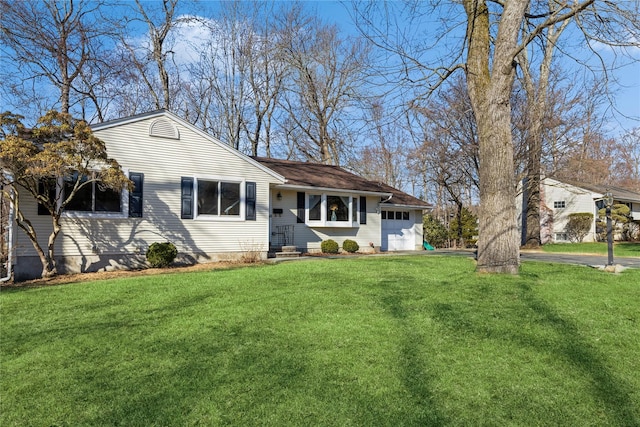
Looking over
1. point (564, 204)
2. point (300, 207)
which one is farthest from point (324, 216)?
point (564, 204)

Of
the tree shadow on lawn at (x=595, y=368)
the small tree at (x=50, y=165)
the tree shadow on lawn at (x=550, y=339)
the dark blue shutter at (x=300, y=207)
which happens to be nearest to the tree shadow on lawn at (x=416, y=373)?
the tree shadow on lawn at (x=550, y=339)

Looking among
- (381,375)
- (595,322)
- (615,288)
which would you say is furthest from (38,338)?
(615,288)

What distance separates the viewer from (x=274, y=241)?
15.6 m

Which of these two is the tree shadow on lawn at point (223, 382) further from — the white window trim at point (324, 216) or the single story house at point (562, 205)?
the single story house at point (562, 205)

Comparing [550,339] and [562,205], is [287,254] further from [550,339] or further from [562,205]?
[562,205]

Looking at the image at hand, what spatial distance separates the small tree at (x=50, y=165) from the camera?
8938mm

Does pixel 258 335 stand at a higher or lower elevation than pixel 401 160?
lower

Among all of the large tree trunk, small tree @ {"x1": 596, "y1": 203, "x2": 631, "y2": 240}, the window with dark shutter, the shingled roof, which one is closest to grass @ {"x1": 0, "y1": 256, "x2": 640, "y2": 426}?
the large tree trunk

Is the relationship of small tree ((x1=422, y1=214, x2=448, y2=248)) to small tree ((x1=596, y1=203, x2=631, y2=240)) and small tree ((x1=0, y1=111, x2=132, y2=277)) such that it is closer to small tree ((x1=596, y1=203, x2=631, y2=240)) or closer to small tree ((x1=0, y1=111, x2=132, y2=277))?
small tree ((x1=596, y1=203, x2=631, y2=240))

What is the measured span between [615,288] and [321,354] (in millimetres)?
5060

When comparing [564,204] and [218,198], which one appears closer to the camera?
[218,198]

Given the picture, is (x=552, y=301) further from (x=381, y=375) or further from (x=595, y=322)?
(x=381, y=375)

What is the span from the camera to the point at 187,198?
41.4 ft

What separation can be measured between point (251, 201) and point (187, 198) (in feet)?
7.19
